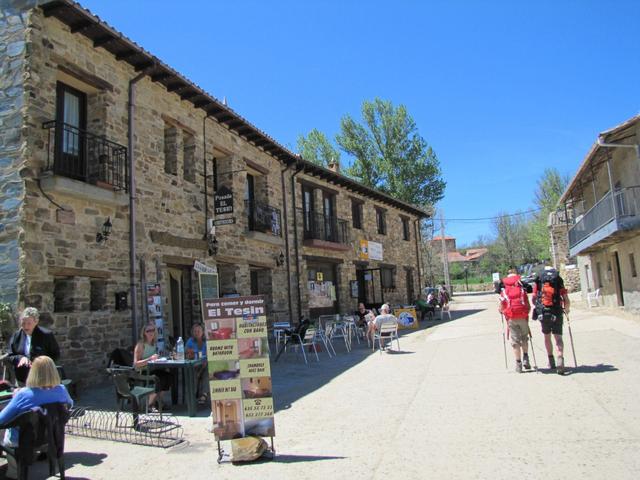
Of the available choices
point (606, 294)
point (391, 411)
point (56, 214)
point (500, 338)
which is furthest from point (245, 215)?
point (606, 294)

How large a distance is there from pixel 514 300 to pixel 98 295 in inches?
274

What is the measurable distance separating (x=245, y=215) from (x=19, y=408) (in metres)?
9.88

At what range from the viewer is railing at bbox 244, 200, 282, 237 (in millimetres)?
13766

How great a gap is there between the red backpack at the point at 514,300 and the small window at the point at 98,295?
22.1 feet

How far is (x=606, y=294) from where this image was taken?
19.8 metres

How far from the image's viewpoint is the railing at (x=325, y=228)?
17344 millimetres

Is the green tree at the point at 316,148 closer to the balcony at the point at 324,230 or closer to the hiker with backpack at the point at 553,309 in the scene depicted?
the balcony at the point at 324,230

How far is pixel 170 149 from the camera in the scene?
11.2 metres

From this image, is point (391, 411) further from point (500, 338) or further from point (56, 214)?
point (500, 338)

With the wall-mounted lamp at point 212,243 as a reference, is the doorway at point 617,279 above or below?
below

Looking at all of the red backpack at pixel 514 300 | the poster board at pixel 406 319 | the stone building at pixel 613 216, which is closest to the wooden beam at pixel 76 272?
the red backpack at pixel 514 300

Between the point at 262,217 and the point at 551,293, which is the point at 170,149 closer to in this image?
the point at 262,217

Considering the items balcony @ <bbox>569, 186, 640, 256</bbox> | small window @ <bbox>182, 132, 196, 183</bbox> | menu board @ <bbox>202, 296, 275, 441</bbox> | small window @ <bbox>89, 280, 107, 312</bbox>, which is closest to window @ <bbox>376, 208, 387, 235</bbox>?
balcony @ <bbox>569, 186, 640, 256</bbox>

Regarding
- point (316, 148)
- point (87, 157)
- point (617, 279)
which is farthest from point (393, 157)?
point (87, 157)
